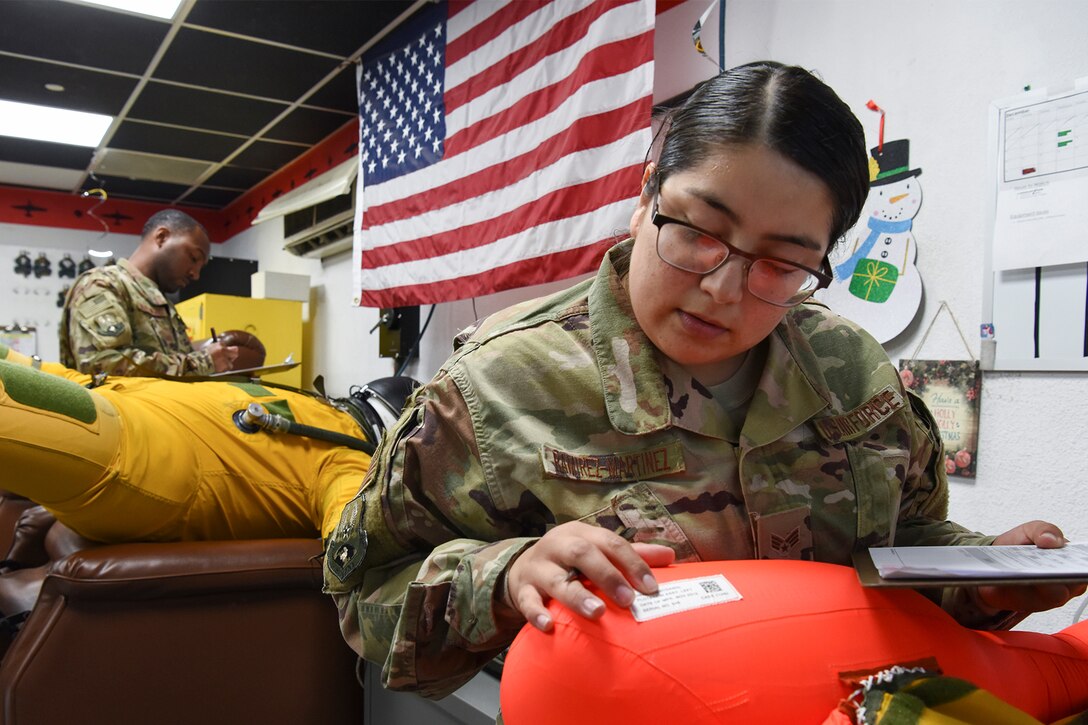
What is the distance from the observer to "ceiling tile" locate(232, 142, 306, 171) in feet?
15.1

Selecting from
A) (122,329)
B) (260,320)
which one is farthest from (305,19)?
(260,320)

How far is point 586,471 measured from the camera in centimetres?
72

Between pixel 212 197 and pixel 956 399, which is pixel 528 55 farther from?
pixel 212 197

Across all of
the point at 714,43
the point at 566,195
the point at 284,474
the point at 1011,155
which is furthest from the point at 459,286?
the point at 1011,155

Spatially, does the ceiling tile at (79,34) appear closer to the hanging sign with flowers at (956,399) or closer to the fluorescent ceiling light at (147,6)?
the fluorescent ceiling light at (147,6)

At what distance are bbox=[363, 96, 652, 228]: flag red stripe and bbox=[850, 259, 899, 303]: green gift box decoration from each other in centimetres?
70

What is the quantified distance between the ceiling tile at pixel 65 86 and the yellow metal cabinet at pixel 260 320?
116 cm

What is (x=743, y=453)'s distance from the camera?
2.44 ft

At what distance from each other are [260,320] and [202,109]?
4.06 feet

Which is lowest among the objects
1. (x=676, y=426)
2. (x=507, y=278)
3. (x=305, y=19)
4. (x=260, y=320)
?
(x=676, y=426)

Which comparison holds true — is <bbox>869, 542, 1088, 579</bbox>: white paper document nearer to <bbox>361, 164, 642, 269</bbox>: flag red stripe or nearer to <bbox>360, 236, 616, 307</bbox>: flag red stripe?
<bbox>360, 236, 616, 307</bbox>: flag red stripe

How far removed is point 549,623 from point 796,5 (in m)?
1.74

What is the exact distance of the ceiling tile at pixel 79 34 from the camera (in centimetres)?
296

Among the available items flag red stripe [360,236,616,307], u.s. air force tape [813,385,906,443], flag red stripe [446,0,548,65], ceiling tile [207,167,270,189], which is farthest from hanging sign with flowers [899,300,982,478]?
ceiling tile [207,167,270,189]
